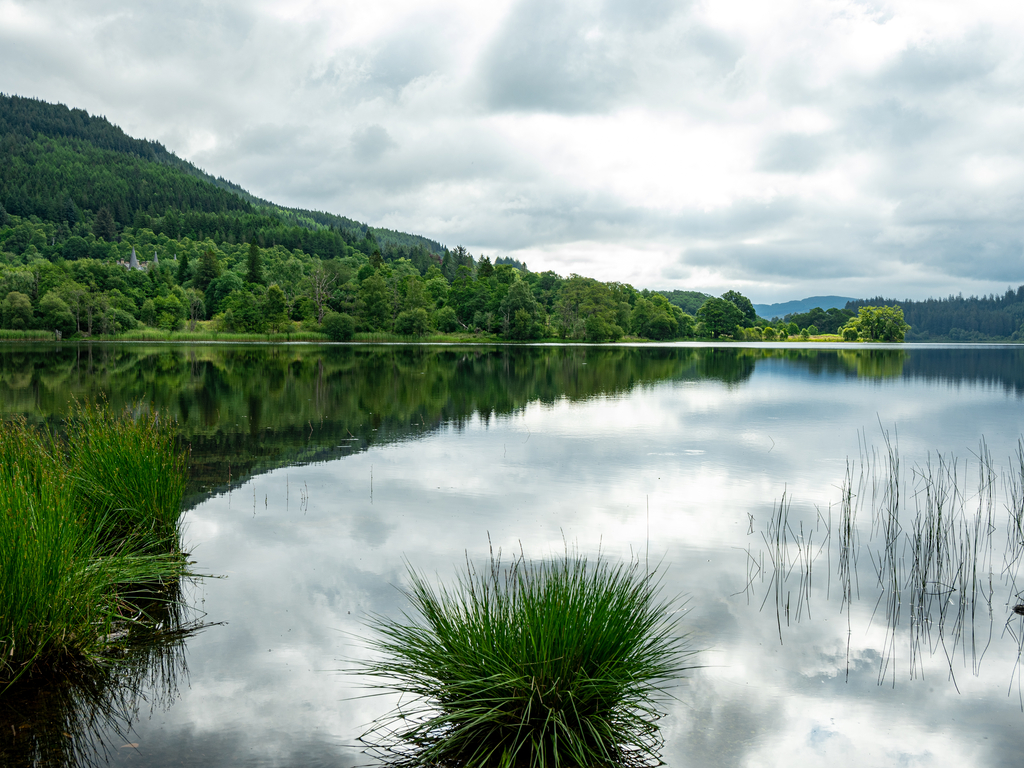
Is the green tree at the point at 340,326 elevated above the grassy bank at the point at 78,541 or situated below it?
above

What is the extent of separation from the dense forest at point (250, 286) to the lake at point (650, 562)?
269 ft

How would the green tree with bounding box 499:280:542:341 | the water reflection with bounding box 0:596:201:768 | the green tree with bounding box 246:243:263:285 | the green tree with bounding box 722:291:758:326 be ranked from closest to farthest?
the water reflection with bounding box 0:596:201:768 → the green tree with bounding box 499:280:542:341 → the green tree with bounding box 246:243:263:285 → the green tree with bounding box 722:291:758:326

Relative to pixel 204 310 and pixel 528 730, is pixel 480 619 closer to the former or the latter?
pixel 528 730

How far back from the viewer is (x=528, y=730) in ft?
13.2

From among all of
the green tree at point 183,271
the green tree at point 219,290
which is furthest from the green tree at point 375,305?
the green tree at point 183,271

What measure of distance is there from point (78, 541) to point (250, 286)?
119 m

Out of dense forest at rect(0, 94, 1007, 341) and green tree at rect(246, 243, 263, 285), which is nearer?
dense forest at rect(0, 94, 1007, 341)

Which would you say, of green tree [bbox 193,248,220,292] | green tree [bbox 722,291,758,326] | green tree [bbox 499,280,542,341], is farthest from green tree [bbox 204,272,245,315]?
green tree [bbox 722,291,758,326]

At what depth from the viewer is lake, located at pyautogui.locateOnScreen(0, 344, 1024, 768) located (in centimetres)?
465

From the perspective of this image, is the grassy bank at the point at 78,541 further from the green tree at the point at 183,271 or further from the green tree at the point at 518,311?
the green tree at the point at 183,271

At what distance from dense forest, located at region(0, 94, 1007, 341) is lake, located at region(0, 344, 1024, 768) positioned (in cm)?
8198

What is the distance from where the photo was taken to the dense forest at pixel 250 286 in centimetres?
9794

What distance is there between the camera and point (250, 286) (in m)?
116

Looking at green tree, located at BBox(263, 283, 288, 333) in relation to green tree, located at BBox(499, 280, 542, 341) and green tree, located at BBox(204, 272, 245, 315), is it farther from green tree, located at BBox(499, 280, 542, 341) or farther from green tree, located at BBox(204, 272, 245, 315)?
green tree, located at BBox(499, 280, 542, 341)
